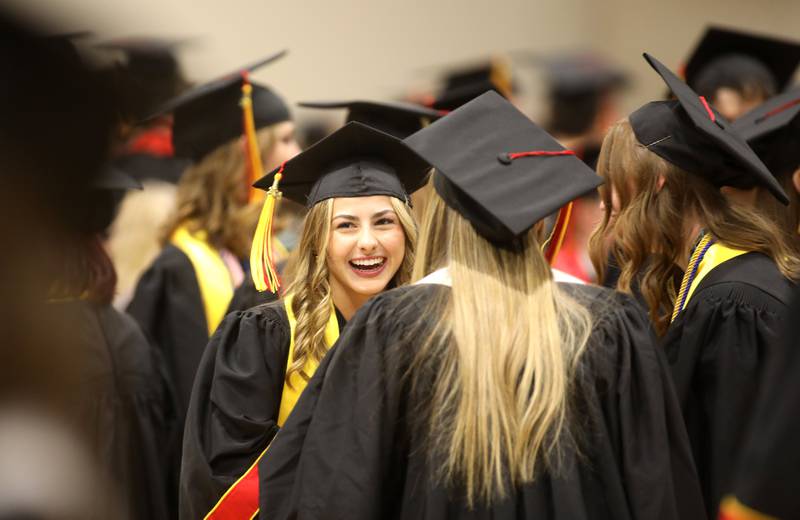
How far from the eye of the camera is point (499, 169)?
88.1 inches

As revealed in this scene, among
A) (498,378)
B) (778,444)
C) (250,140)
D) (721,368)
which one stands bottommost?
(721,368)

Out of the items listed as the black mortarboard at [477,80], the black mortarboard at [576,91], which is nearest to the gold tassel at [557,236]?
the black mortarboard at [477,80]

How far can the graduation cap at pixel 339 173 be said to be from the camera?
293 centimetres

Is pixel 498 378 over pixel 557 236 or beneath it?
beneath

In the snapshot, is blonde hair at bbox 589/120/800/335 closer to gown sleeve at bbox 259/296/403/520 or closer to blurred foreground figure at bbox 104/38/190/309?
gown sleeve at bbox 259/296/403/520

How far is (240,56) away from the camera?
7.54 metres

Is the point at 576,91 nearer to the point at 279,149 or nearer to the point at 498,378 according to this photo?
the point at 279,149

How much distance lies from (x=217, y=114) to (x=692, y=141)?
7.76 ft

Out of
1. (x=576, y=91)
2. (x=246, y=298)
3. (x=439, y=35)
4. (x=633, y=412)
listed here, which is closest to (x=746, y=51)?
(x=576, y=91)

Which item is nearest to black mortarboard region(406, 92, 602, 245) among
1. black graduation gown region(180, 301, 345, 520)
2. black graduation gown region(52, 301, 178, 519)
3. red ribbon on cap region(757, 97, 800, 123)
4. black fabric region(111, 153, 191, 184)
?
black graduation gown region(180, 301, 345, 520)

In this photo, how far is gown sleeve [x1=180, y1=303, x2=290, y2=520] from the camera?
267 centimetres

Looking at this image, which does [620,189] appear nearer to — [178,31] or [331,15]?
[178,31]

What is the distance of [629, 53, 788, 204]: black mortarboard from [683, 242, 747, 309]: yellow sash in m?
0.20

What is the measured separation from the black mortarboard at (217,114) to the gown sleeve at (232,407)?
6.09 ft
